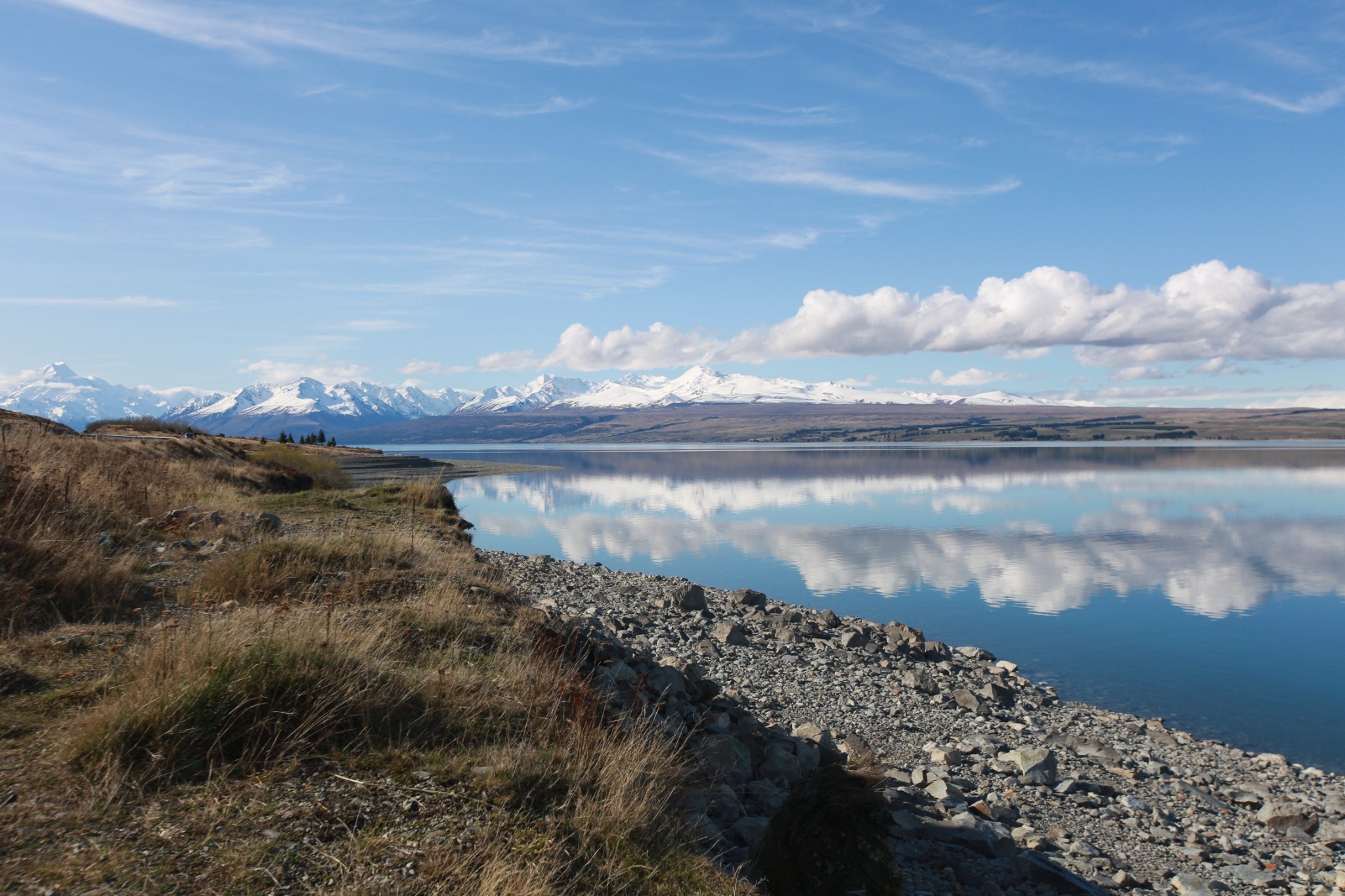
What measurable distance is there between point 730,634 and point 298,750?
1092 cm

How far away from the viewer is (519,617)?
8750 mm

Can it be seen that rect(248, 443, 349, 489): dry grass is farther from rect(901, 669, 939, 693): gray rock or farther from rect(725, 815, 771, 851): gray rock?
rect(725, 815, 771, 851): gray rock

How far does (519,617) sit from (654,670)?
1.61 meters

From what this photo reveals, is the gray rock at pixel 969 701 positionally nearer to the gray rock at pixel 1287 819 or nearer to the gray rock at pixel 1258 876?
the gray rock at pixel 1287 819

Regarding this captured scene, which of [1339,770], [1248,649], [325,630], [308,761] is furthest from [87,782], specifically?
[1248,649]

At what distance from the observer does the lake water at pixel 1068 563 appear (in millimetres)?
15492

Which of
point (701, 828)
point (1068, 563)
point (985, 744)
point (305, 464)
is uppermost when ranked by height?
point (305, 464)

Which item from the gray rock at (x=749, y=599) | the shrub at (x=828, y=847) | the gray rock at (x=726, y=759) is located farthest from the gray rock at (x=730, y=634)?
the shrub at (x=828, y=847)

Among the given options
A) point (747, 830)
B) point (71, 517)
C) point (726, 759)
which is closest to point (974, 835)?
point (726, 759)

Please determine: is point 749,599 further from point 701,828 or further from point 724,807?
point 701,828

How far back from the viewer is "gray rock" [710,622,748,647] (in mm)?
14693

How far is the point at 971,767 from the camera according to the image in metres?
9.84

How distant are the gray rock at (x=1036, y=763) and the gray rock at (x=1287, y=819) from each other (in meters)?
2.20

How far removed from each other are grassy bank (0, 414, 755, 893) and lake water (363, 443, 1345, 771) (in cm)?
1189
